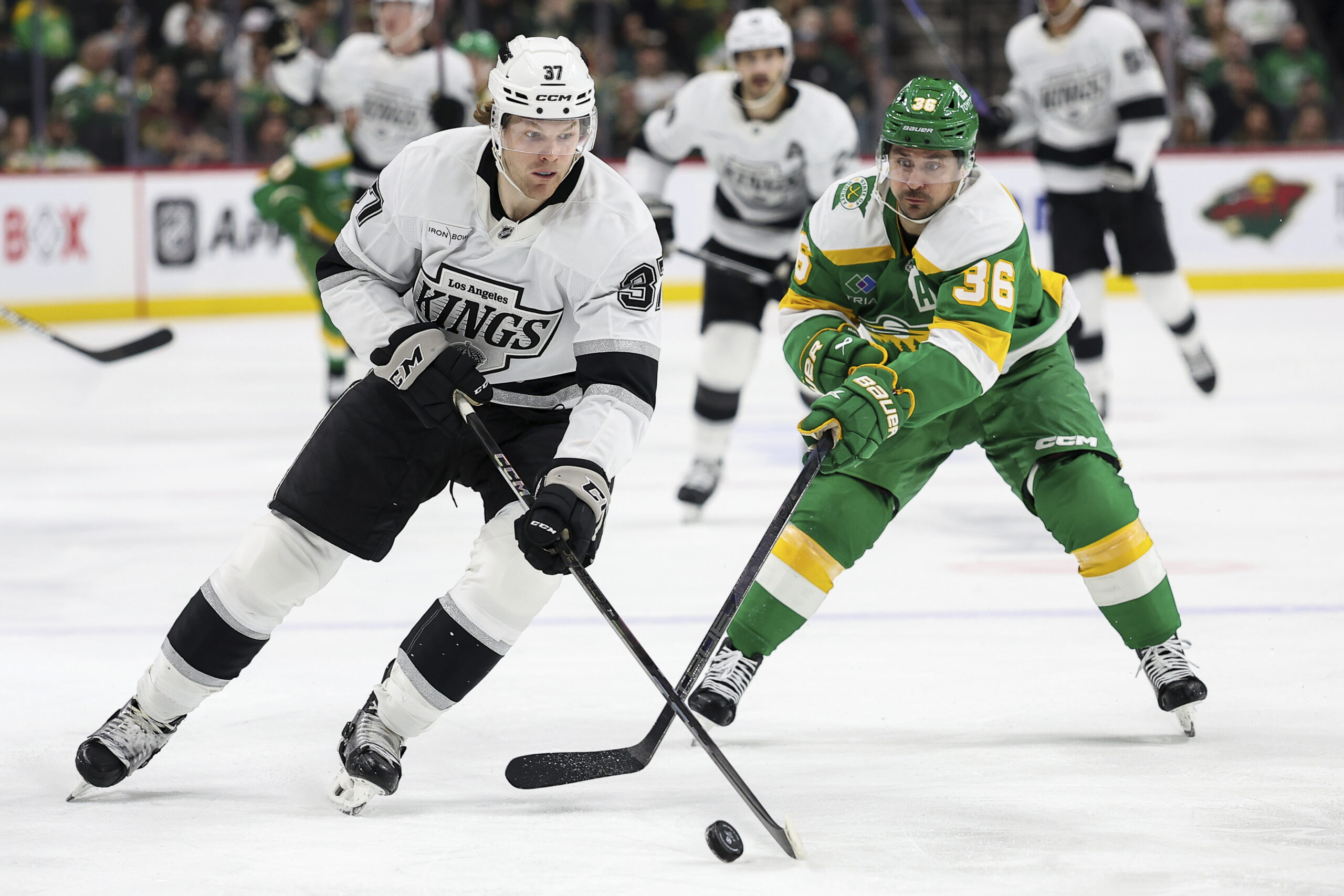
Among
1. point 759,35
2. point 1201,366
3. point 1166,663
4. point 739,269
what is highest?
point 759,35

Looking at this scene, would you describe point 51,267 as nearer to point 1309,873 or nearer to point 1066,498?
point 1066,498

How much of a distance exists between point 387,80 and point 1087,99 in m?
2.43

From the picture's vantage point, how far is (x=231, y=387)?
7043mm

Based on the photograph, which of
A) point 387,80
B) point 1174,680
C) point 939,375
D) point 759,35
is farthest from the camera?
point 387,80

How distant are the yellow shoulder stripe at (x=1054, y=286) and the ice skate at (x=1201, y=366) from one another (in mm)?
3126

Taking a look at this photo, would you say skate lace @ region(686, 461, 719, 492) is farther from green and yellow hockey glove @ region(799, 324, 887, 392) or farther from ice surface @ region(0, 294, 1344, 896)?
green and yellow hockey glove @ region(799, 324, 887, 392)

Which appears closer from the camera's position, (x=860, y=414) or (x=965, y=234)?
(x=860, y=414)

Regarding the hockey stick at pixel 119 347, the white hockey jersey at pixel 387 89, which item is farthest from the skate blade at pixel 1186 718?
the white hockey jersey at pixel 387 89

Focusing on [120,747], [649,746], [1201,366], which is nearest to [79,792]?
[120,747]

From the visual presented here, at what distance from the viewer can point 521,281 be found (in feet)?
7.85

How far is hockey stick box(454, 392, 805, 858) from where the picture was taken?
2197 mm

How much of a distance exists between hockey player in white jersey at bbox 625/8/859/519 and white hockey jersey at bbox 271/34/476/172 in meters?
1.59

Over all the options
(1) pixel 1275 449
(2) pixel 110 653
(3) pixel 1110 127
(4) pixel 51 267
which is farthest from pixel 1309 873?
(4) pixel 51 267

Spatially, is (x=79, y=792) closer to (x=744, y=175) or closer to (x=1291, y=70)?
(x=744, y=175)
